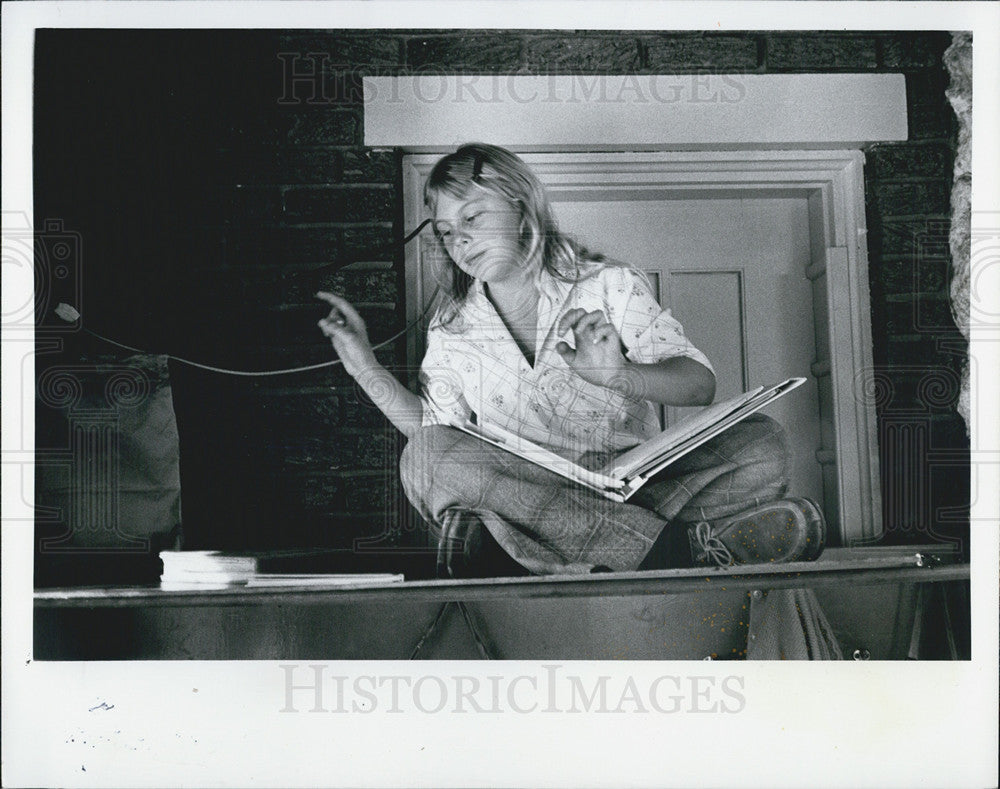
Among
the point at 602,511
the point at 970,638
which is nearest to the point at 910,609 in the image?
the point at 970,638

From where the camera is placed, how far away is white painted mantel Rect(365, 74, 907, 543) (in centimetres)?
221

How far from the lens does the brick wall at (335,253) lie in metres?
2.19

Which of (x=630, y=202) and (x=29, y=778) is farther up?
(x=630, y=202)

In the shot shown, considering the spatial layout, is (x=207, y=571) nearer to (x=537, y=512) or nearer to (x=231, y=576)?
(x=231, y=576)

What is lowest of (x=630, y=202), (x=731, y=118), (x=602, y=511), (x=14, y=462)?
(x=602, y=511)

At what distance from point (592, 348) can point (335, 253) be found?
2.06 feet

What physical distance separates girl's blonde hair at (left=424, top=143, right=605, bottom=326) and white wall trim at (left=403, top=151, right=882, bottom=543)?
39 millimetres

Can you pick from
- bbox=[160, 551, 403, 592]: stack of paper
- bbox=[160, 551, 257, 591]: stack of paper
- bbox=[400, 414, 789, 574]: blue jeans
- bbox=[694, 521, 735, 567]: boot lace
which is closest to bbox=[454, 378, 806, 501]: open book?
bbox=[400, 414, 789, 574]: blue jeans

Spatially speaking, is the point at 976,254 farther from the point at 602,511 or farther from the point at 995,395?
the point at 602,511

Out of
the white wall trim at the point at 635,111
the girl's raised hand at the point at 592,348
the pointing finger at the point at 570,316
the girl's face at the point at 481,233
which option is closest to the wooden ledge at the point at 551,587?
the girl's raised hand at the point at 592,348

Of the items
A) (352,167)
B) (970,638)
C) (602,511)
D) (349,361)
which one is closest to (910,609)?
(970,638)

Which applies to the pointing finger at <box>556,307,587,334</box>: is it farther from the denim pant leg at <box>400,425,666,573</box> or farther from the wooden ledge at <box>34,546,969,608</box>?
the wooden ledge at <box>34,546,969,608</box>

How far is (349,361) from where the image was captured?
2.20m

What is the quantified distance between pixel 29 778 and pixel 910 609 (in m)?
2.00
